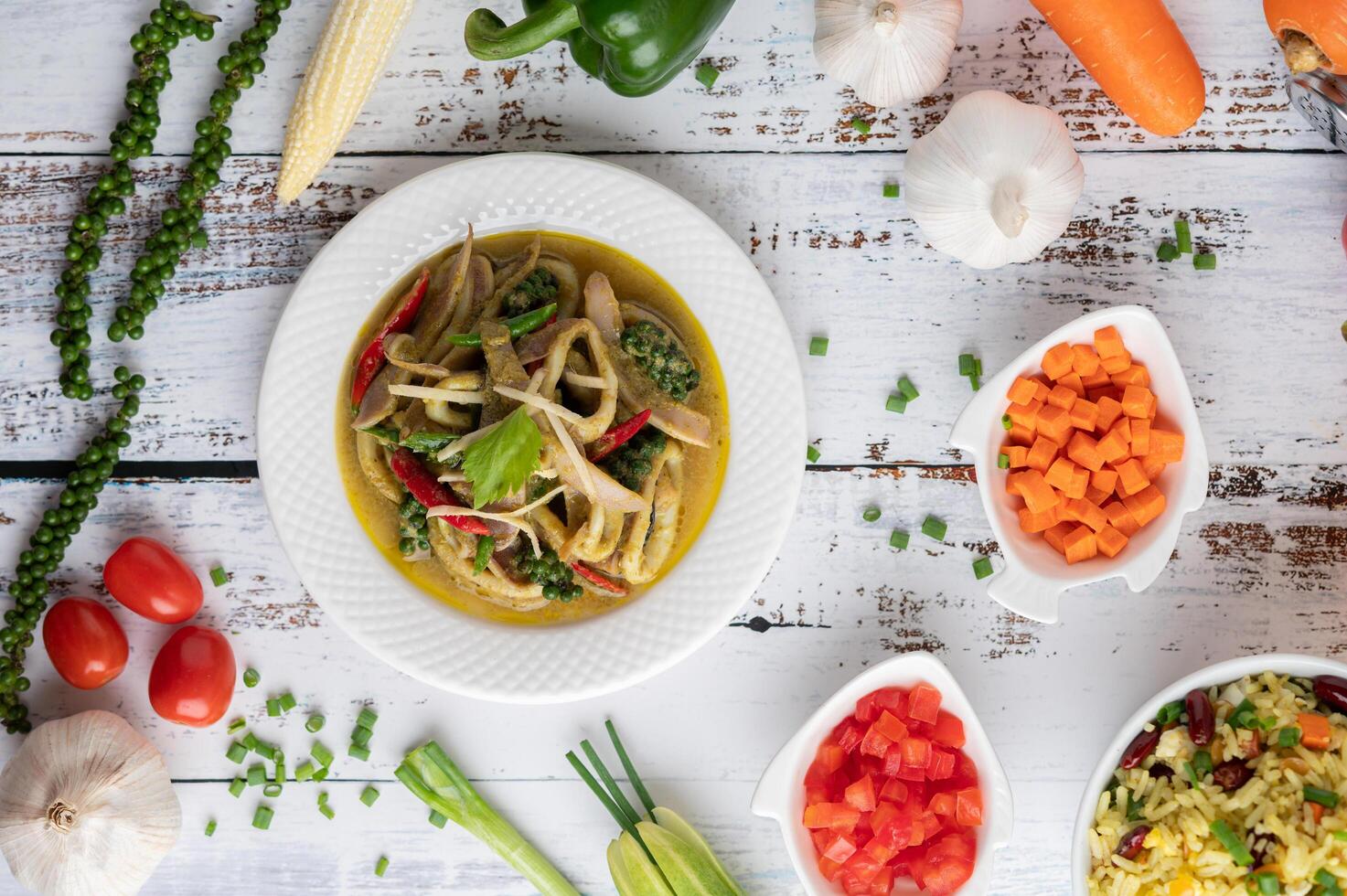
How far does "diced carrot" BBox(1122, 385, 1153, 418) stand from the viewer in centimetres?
234

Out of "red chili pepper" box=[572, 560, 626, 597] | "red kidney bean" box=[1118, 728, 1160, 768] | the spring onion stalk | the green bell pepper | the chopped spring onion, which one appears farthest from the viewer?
the spring onion stalk

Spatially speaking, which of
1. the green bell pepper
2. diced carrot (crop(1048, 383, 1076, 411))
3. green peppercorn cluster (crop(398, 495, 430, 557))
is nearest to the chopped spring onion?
diced carrot (crop(1048, 383, 1076, 411))

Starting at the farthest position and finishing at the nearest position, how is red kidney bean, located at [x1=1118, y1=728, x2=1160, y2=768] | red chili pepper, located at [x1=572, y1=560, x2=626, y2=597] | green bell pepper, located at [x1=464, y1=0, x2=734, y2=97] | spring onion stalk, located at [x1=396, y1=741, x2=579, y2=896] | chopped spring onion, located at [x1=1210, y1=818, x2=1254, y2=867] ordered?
spring onion stalk, located at [x1=396, y1=741, x2=579, y2=896] → red chili pepper, located at [x1=572, y1=560, x2=626, y2=597] → red kidney bean, located at [x1=1118, y1=728, x2=1160, y2=768] → chopped spring onion, located at [x1=1210, y1=818, x2=1254, y2=867] → green bell pepper, located at [x1=464, y1=0, x2=734, y2=97]

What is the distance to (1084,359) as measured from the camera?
2.37m

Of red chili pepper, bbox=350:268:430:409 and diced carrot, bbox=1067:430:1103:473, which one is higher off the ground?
red chili pepper, bbox=350:268:430:409

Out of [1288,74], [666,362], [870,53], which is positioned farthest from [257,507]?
[1288,74]

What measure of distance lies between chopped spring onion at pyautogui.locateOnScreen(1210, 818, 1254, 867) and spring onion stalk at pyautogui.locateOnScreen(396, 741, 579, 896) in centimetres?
158

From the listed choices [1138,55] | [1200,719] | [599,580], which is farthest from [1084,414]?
[599,580]

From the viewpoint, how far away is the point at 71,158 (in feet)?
8.41

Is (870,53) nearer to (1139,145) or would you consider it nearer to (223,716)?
(1139,145)

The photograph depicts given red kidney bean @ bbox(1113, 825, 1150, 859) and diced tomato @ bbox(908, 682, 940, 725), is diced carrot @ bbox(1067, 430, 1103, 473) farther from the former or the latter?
red kidney bean @ bbox(1113, 825, 1150, 859)

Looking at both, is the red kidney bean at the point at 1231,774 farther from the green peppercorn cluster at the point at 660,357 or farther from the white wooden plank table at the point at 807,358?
the green peppercorn cluster at the point at 660,357

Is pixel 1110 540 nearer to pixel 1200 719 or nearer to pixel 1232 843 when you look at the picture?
pixel 1200 719

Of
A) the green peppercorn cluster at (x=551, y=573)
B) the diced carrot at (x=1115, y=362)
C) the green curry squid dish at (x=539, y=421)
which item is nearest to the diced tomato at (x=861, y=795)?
the green curry squid dish at (x=539, y=421)
